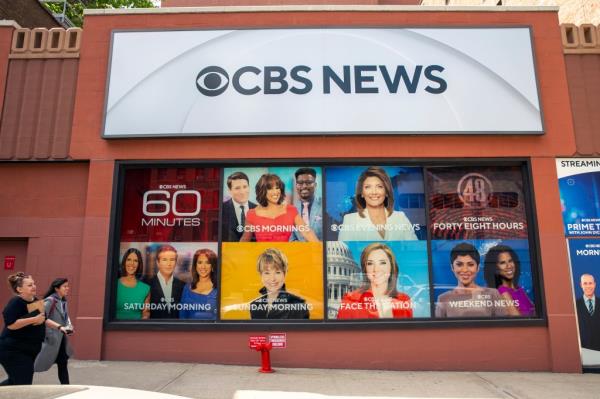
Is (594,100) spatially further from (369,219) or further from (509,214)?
(369,219)

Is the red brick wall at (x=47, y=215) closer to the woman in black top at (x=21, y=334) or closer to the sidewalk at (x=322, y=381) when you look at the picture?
the sidewalk at (x=322, y=381)

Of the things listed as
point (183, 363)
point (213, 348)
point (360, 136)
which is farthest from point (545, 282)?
point (183, 363)

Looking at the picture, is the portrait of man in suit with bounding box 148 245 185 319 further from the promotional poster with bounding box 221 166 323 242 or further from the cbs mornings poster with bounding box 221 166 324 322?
the promotional poster with bounding box 221 166 323 242

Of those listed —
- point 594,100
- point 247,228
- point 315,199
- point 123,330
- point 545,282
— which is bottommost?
point 123,330

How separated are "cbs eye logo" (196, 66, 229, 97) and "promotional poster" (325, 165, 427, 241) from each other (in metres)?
2.64

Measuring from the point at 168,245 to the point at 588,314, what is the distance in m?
7.84

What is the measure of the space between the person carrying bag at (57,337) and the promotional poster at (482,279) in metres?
6.09

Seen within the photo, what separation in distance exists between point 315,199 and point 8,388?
6454 mm

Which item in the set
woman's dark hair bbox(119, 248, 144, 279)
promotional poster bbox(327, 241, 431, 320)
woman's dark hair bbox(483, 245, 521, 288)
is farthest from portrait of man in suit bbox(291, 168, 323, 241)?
woman's dark hair bbox(483, 245, 521, 288)

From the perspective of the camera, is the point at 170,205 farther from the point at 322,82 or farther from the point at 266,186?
the point at 322,82

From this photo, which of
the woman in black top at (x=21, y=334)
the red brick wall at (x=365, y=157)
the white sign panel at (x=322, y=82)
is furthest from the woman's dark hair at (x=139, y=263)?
the woman in black top at (x=21, y=334)

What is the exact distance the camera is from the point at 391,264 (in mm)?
8570

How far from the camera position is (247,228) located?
870 centimetres

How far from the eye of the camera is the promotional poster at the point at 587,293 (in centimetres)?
816
